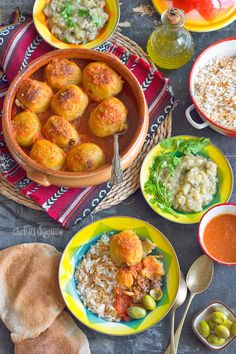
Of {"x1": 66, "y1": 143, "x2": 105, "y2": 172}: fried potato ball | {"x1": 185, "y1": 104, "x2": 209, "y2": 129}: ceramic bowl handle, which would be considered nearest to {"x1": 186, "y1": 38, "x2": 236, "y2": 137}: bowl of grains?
{"x1": 185, "y1": 104, "x2": 209, "y2": 129}: ceramic bowl handle

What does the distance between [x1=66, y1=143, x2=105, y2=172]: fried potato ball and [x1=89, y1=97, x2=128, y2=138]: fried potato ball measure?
0.26 feet

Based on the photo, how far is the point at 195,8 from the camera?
9.77 feet

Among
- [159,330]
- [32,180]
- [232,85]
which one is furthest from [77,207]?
[232,85]

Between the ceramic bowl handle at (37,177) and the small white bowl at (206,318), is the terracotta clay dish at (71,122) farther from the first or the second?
the small white bowl at (206,318)

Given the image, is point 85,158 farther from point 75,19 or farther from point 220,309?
point 220,309

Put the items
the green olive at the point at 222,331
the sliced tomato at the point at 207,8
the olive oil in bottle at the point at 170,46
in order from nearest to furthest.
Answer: the green olive at the point at 222,331 → the olive oil in bottle at the point at 170,46 → the sliced tomato at the point at 207,8

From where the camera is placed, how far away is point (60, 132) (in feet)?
8.48

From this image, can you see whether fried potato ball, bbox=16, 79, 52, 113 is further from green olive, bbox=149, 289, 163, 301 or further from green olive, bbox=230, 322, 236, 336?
green olive, bbox=230, 322, 236, 336

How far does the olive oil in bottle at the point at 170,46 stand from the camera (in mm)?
2832

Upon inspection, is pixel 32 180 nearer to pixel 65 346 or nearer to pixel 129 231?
pixel 129 231

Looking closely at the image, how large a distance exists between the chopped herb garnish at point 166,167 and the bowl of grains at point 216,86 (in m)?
0.09

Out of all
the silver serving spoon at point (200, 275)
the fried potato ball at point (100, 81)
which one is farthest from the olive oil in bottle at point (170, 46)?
the silver serving spoon at point (200, 275)

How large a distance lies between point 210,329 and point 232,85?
1.08 m

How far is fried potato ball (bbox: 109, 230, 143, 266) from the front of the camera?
101 inches
